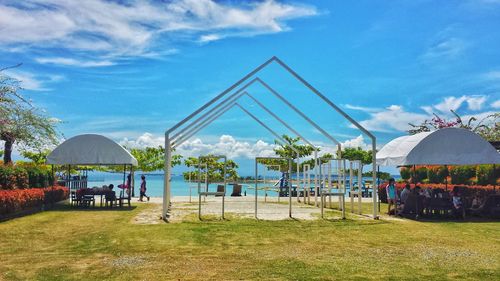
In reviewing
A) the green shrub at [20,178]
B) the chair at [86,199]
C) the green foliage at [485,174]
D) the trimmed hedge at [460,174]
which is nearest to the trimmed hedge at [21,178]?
the green shrub at [20,178]

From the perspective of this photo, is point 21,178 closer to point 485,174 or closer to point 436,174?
point 485,174

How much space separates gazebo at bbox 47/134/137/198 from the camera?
1994 cm

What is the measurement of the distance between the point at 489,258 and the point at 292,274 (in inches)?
169

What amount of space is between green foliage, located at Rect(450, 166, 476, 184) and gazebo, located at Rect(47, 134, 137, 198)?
1609cm

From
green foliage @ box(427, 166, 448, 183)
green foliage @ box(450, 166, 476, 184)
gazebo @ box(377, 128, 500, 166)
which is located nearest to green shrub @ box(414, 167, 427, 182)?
green foliage @ box(427, 166, 448, 183)

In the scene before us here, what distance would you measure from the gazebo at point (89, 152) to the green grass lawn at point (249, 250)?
4.98 m

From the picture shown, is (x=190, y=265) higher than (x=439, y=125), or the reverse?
(x=439, y=125)

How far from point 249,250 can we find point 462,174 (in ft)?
57.7

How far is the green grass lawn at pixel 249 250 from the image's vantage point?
311 inches

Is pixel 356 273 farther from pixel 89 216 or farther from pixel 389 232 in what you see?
pixel 89 216

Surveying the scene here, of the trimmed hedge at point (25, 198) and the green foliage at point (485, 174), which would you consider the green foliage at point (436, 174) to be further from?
the trimmed hedge at point (25, 198)

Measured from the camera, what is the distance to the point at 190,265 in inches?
333

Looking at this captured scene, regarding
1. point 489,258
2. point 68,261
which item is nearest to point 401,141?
point 489,258

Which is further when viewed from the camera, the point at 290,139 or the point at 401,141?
the point at 290,139
